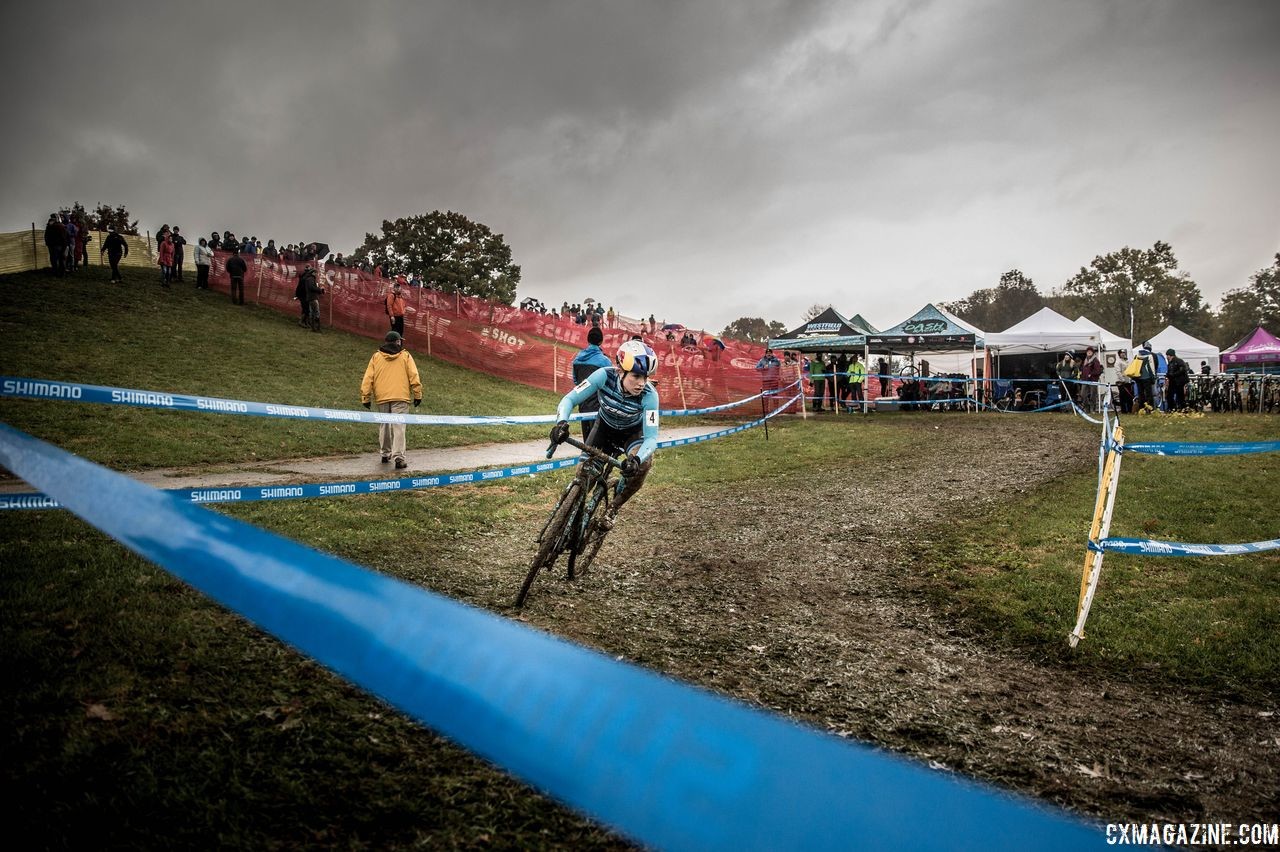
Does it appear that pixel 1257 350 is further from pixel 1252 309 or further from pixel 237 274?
pixel 1252 309

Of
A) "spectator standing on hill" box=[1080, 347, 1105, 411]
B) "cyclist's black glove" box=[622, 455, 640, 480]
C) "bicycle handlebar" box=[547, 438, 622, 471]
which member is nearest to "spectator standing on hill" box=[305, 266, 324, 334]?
"bicycle handlebar" box=[547, 438, 622, 471]

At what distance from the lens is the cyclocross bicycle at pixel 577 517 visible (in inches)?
209

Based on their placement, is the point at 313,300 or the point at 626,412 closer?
the point at 626,412

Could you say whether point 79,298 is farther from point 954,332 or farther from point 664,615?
point 954,332

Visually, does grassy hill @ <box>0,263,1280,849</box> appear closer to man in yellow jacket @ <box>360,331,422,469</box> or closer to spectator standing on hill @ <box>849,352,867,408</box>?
man in yellow jacket @ <box>360,331,422,469</box>

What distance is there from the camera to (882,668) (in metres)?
4.45

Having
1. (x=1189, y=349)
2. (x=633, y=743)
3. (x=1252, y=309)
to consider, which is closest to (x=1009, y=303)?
(x=1252, y=309)

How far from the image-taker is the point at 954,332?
23.3 meters

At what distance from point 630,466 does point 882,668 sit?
96.3 inches

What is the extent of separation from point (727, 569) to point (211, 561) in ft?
19.0

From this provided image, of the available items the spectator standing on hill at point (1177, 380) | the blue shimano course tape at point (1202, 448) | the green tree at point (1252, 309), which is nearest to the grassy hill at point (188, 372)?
the blue shimano course tape at point (1202, 448)

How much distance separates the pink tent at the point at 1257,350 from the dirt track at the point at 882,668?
1255 inches

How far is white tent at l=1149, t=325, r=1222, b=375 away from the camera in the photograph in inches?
1220

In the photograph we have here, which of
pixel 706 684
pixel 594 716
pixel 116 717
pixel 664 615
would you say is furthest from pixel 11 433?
pixel 664 615
